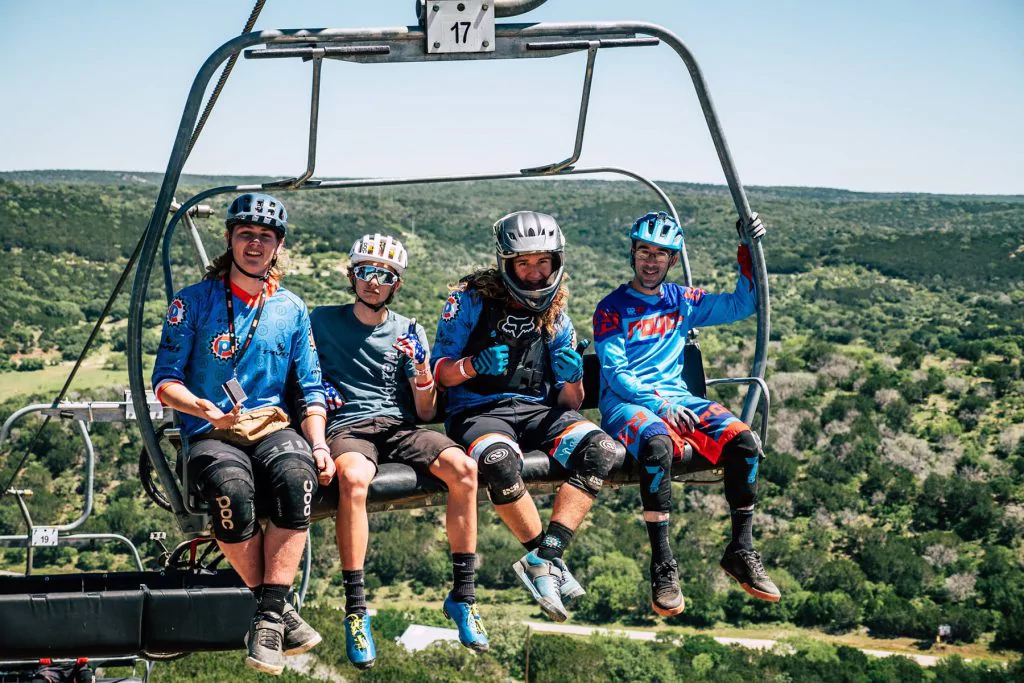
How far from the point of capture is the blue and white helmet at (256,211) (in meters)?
5.88

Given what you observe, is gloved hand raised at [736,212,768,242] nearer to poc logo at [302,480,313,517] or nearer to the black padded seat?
poc logo at [302,480,313,517]

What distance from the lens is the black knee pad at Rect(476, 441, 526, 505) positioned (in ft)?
19.7

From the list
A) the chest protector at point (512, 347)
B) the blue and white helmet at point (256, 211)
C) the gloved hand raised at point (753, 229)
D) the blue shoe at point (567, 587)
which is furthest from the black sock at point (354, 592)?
the gloved hand raised at point (753, 229)

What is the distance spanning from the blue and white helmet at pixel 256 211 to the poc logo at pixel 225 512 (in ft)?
4.30

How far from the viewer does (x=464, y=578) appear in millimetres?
6008

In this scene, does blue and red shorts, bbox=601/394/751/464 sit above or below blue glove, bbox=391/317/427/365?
below

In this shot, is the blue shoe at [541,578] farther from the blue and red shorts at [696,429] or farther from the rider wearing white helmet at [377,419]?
the blue and red shorts at [696,429]

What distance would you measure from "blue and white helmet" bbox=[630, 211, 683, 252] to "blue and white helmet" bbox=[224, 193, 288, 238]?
1.95 meters

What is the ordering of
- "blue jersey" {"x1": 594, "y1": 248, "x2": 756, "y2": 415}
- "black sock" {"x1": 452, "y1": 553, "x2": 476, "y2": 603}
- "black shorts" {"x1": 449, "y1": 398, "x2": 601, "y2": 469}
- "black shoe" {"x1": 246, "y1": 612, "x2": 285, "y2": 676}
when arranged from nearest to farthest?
"black shoe" {"x1": 246, "y1": 612, "x2": 285, "y2": 676}
"black sock" {"x1": 452, "y1": 553, "x2": 476, "y2": 603}
"black shorts" {"x1": 449, "y1": 398, "x2": 601, "y2": 469}
"blue jersey" {"x1": 594, "y1": 248, "x2": 756, "y2": 415}

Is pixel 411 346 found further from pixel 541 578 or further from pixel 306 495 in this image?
pixel 541 578

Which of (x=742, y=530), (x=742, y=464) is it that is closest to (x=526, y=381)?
(x=742, y=464)

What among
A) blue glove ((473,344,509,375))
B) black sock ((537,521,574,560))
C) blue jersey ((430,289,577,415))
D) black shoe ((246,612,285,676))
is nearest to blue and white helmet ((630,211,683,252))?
blue jersey ((430,289,577,415))

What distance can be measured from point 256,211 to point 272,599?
1785 mm

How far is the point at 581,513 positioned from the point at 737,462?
90 cm
